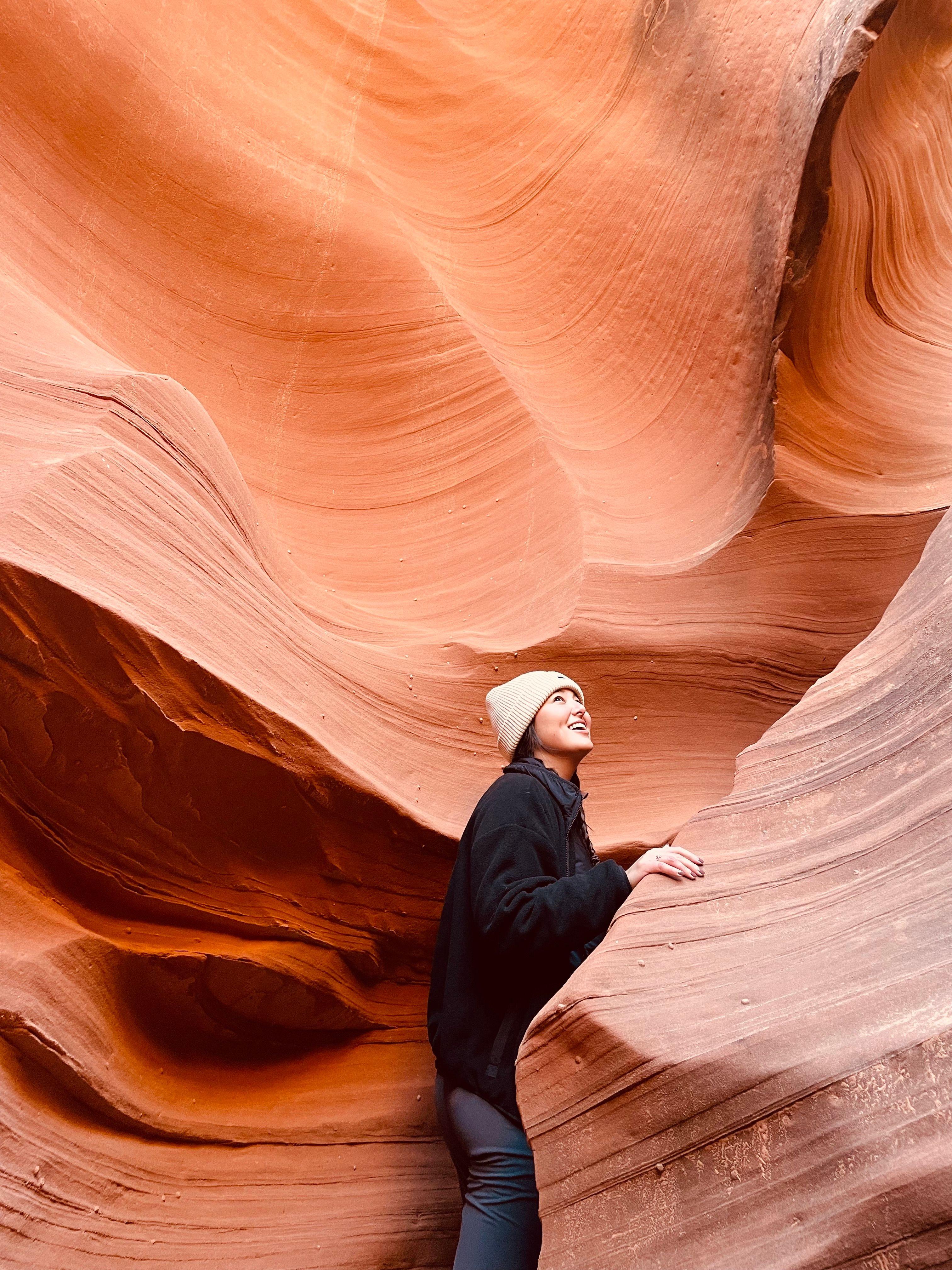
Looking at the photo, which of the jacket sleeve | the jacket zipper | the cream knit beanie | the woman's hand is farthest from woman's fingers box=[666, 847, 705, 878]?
the cream knit beanie

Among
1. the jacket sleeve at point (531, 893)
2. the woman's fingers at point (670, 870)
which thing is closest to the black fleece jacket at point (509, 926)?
the jacket sleeve at point (531, 893)

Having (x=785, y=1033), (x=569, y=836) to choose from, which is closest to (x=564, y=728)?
(x=569, y=836)

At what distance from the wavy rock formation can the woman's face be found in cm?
44

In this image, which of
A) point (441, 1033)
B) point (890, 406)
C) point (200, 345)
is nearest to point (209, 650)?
point (441, 1033)

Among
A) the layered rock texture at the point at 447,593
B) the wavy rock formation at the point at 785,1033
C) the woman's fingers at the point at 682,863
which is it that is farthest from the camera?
the woman's fingers at the point at 682,863

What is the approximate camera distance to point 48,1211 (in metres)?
2.15

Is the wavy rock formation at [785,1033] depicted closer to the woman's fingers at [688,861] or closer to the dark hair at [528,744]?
the woman's fingers at [688,861]

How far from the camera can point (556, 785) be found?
233cm

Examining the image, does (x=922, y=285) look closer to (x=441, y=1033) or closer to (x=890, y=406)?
(x=890, y=406)

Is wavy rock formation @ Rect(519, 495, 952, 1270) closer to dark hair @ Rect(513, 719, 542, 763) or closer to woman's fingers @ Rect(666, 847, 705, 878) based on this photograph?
woman's fingers @ Rect(666, 847, 705, 878)

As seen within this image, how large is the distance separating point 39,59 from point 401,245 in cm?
123

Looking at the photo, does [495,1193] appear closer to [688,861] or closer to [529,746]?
[688,861]

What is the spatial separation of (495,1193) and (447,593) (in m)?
1.65

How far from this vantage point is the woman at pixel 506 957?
2021mm
